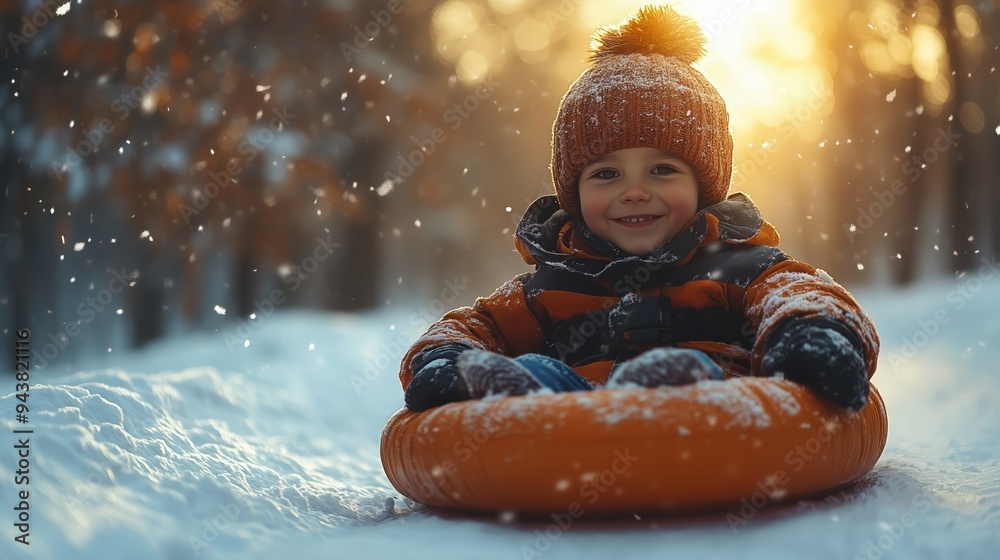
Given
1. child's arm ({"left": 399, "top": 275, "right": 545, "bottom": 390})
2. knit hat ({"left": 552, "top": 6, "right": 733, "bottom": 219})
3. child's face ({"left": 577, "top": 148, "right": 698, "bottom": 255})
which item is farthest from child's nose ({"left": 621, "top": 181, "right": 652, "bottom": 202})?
child's arm ({"left": 399, "top": 275, "right": 545, "bottom": 390})

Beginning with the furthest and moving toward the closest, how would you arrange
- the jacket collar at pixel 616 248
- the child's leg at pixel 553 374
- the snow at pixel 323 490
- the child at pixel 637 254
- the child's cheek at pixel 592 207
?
the child's cheek at pixel 592 207 < the jacket collar at pixel 616 248 < the child at pixel 637 254 < the child's leg at pixel 553 374 < the snow at pixel 323 490

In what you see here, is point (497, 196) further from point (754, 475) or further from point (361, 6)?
point (754, 475)

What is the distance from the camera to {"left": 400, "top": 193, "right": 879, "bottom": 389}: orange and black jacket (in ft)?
6.88

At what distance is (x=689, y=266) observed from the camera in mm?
2217

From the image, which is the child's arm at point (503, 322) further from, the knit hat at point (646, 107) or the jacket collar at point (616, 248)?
the knit hat at point (646, 107)

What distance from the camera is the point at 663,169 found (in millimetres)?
2332

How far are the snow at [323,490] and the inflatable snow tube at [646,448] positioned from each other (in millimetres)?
54

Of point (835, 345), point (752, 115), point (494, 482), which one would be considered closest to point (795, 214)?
point (752, 115)

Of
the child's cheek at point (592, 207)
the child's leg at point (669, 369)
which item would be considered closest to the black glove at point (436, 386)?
the child's leg at point (669, 369)

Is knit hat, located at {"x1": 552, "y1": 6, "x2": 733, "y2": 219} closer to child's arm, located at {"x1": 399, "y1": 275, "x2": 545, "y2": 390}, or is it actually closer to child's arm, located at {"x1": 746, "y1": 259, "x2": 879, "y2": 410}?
child's arm, located at {"x1": 399, "y1": 275, "x2": 545, "y2": 390}

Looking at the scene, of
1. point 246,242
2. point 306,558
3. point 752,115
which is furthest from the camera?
point 246,242

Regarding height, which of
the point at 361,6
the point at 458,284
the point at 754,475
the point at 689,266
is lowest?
the point at 754,475

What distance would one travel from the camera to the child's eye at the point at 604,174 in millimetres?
2338

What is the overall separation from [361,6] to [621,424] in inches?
176
